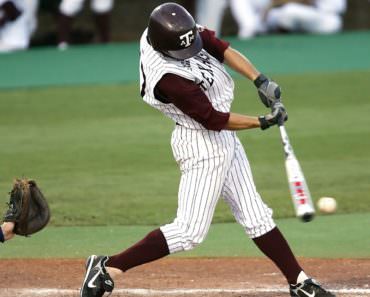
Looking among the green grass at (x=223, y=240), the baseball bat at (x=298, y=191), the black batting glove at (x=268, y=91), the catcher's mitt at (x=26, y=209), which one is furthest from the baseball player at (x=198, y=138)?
the green grass at (x=223, y=240)

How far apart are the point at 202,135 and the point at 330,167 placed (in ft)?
15.1

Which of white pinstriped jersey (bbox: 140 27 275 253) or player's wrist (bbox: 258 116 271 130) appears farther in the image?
white pinstriped jersey (bbox: 140 27 275 253)

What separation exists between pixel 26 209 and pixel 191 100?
1401 millimetres

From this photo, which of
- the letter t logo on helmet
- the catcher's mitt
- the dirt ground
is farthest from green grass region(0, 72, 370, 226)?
the letter t logo on helmet

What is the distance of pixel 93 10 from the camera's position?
1791 cm

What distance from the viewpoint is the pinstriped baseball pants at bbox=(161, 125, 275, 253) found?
580 cm

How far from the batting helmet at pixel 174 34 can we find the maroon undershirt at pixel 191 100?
15cm

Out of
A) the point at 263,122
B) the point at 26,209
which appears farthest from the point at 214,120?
the point at 26,209

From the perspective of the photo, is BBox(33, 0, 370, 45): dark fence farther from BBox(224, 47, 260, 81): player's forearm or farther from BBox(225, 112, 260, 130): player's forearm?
BBox(225, 112, 260, 130): player's forearm

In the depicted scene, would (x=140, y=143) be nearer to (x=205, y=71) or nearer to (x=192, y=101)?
(x=205, y=71)

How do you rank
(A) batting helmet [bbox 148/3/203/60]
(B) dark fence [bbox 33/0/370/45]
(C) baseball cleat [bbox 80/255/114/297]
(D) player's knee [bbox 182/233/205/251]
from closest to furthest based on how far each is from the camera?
(A) batting helmet [bbox 148/3/203/60]
(D) player's knee [bbox 182/233/205/251]
(C) baseball cleat [bbox 80/255/114/297]
(B) dark fence [bbox 33/0/370/45]

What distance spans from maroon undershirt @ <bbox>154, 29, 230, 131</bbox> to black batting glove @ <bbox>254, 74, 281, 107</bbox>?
0.29 m

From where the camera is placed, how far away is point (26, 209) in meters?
6.39

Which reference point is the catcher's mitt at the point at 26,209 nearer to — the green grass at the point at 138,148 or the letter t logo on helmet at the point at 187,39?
the letter t logo on helmet at the point at 187,39
